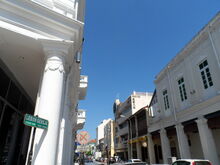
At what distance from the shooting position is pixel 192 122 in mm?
11984

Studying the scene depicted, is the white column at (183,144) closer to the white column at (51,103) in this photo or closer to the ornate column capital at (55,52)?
the white column at (51,103)

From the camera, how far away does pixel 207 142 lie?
412 inches

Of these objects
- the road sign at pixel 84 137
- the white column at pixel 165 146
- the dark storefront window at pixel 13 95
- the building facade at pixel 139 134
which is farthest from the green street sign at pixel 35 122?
the building facade at pixel 139 134

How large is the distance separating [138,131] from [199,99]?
13.5 meters

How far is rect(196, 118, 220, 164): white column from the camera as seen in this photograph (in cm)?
1004

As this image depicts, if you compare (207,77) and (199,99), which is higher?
(207,77)

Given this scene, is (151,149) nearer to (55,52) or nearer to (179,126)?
(179,126)

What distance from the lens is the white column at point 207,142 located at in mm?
10039

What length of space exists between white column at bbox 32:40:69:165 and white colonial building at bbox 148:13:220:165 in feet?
33.9

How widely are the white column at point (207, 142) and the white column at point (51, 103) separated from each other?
35.8 feet

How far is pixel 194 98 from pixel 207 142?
3.37 metres

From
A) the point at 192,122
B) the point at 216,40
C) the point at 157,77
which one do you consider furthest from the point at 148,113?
the point at 216,40

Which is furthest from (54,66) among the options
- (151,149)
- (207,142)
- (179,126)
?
(151,149)

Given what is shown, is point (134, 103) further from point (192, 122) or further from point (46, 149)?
point (46, 149)
